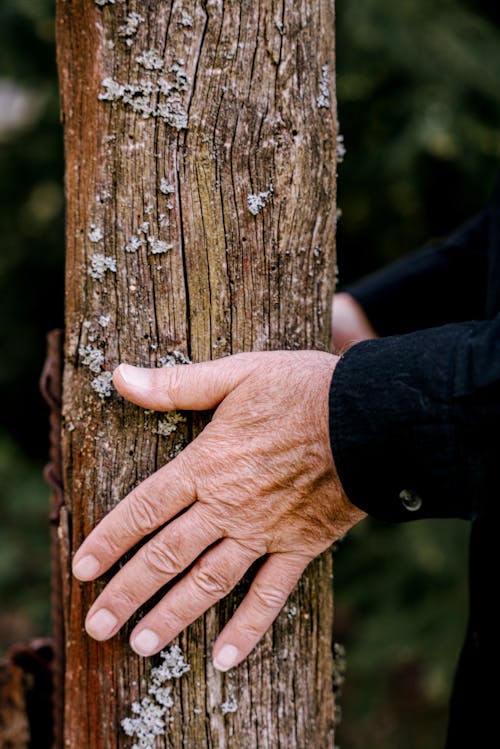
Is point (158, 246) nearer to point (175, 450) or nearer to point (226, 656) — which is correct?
point (175, 450)

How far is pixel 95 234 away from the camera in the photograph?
1.35m

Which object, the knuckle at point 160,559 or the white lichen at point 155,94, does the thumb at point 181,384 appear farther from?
the white lichen at point 155,94

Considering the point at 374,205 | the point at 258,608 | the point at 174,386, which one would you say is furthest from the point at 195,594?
the point at 374,205

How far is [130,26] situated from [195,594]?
1.14 meters

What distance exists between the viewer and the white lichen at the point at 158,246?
133cm

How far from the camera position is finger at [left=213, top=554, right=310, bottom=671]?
1330mm

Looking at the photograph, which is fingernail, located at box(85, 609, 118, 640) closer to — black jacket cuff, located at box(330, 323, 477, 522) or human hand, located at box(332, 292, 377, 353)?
black jacket cuff, located at box(330, 323, 477, 522)

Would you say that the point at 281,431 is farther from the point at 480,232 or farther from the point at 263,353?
the point at 480,232

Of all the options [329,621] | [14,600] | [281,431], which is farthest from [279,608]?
[14,600]

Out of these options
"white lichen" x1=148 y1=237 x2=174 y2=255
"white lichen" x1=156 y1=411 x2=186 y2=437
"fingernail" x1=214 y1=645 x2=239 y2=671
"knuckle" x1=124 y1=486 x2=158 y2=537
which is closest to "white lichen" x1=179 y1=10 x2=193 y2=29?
"white lichen" x1=148 y1=237 x2=174 y2=255

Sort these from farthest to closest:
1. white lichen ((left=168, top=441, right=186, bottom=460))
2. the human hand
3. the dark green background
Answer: the dark green background → the human hand → white lichen ((left=168, top=441, right=186, bottom=460))

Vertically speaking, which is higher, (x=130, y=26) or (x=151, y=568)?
(x=130, y=26)

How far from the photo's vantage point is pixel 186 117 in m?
1.31

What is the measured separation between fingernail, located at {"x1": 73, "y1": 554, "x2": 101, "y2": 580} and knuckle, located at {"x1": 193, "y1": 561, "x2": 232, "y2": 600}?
21 cm
